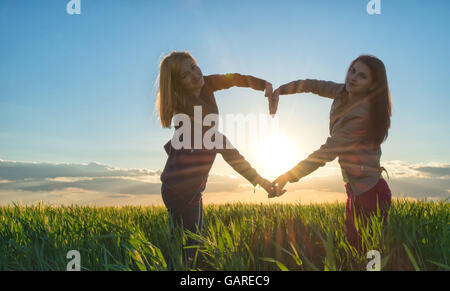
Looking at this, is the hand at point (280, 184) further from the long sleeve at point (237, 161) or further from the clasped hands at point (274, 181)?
the long sleeve at point (237, 161)

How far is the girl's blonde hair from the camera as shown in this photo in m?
3.37

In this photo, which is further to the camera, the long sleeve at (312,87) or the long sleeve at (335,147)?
the long sleeve at (312,87)

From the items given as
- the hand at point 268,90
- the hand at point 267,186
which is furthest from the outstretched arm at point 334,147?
the hand at point 268,90

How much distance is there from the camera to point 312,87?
155 inches

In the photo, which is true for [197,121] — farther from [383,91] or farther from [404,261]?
[404,261]

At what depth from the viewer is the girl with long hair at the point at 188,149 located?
127 inches

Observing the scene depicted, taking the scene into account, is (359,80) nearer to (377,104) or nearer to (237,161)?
(377,104)

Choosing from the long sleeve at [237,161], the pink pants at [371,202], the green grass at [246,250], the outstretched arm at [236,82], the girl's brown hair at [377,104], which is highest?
the outstretched arm at [236,82]

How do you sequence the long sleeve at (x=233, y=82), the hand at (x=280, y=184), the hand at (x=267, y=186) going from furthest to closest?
the long sleeve at (x=233, y=82), the hand at (x=267, y=186), the hand at (x=280, y=184)

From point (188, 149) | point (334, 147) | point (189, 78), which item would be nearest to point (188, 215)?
point (188, 149)

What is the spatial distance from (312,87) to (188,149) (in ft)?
6.04
